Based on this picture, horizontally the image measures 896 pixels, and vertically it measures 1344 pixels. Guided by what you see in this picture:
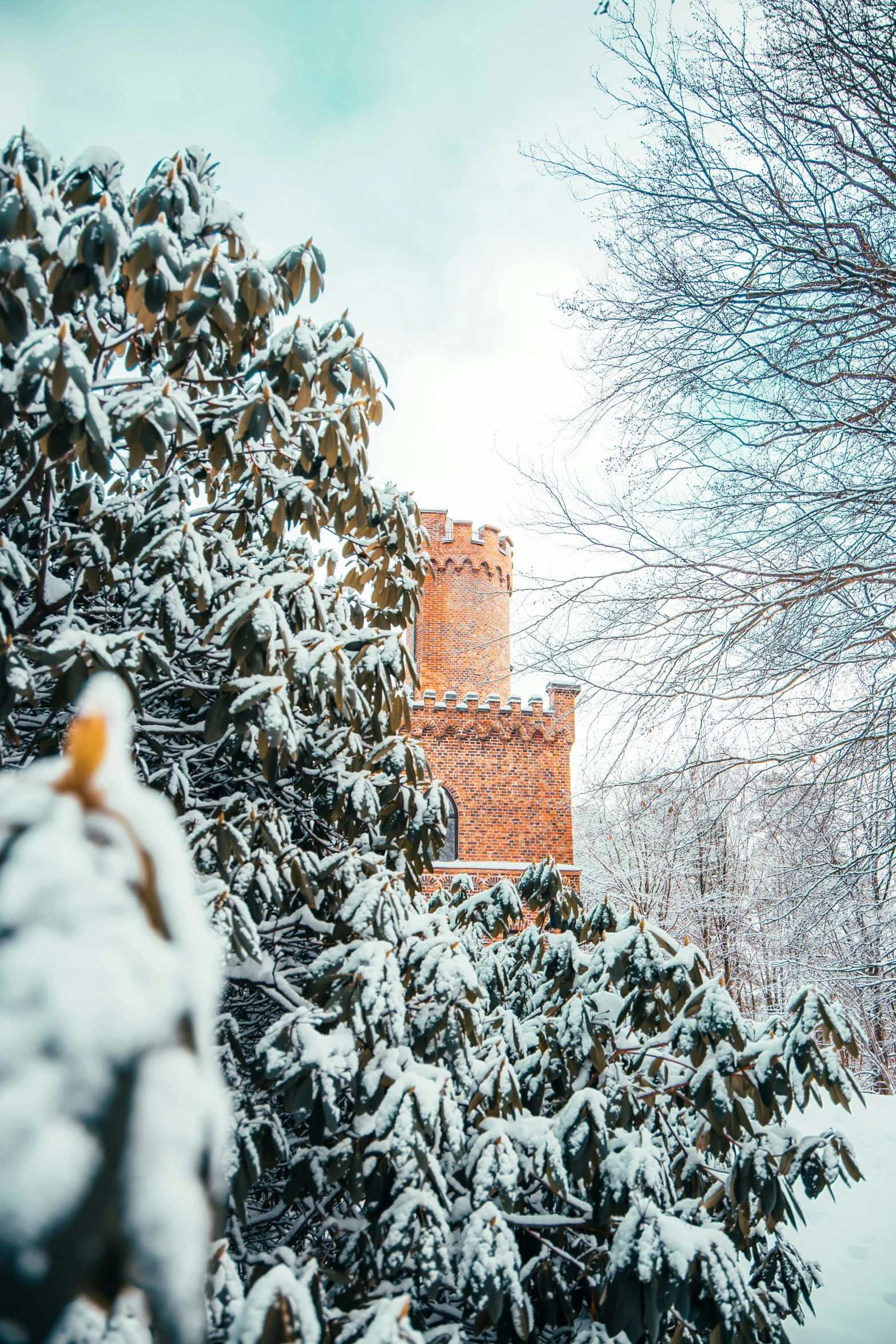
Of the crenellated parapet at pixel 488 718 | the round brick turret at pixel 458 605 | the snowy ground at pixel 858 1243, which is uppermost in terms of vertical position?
the round brick turret at pixel 458 605

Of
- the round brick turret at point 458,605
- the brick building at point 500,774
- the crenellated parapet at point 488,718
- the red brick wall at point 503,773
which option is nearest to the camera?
the brick building at point 500,774

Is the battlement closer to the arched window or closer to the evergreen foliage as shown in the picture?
the arched window

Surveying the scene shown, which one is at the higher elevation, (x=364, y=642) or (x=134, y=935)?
(x=364, y=642)

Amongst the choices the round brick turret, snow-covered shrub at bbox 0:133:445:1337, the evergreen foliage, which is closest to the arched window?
the round brick turret

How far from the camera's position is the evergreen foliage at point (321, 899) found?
223 centimetres

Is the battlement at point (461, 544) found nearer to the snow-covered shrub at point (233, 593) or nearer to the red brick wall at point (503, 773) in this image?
the red brick wall at point (503, 773)

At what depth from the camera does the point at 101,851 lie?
1.41 feet

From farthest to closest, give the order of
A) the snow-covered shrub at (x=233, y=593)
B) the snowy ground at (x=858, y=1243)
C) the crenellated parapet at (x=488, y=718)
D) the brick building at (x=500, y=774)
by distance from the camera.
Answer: the crenellated parapet at (x=488, y=718) < the brick building at (x=500, y=774) < the snowy ground at (x=858, y=1243) < the snow-covered shrub at (x=233, y=593)

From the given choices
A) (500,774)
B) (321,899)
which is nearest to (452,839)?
(500,774)

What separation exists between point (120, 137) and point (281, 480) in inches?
66.8

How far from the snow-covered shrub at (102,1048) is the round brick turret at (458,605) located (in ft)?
57.3

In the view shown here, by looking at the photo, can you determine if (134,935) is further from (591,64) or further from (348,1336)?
(591,64)

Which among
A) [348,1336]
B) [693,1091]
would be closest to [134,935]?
[348,1336]

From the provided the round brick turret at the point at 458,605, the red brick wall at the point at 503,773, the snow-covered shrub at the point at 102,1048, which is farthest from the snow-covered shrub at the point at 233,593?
the round brick turret at the point at 458,605
